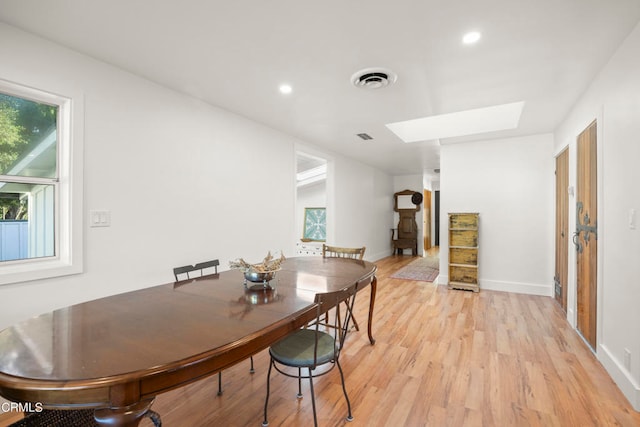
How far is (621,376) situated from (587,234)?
1201 millimetres

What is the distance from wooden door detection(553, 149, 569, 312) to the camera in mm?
3463

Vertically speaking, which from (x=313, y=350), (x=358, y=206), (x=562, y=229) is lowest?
(x=313, y=350)

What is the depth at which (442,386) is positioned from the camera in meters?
2.04

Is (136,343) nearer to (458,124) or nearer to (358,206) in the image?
(458,124)

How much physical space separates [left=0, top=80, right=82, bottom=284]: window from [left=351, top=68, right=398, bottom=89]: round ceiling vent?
87.0 inches

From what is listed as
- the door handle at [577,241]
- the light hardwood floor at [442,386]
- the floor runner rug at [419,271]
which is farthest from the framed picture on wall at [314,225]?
the door handle at [577,241]

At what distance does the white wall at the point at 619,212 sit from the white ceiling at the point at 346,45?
8.6 inches

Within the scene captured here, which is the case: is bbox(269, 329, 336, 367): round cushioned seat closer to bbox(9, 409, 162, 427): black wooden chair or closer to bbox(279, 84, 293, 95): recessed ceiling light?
bbox(9, 409, 162, 427): black wooden chair

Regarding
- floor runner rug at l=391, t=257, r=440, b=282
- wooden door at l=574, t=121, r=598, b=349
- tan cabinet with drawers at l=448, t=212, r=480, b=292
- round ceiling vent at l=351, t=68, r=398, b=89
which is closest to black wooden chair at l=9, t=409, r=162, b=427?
round ceiling vent at l=351, t=68, r=398, b=89

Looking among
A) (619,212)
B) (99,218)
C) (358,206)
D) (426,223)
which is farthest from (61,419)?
(426,223)

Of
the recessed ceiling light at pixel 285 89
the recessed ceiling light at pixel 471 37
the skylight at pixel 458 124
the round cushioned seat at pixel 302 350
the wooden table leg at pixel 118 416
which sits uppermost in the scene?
the skylight at pixel 458 124

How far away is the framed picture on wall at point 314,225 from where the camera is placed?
7504mm

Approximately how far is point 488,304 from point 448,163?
229 cm

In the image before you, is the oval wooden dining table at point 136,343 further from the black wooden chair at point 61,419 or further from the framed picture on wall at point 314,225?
the framed picture on wall at point 314,225
